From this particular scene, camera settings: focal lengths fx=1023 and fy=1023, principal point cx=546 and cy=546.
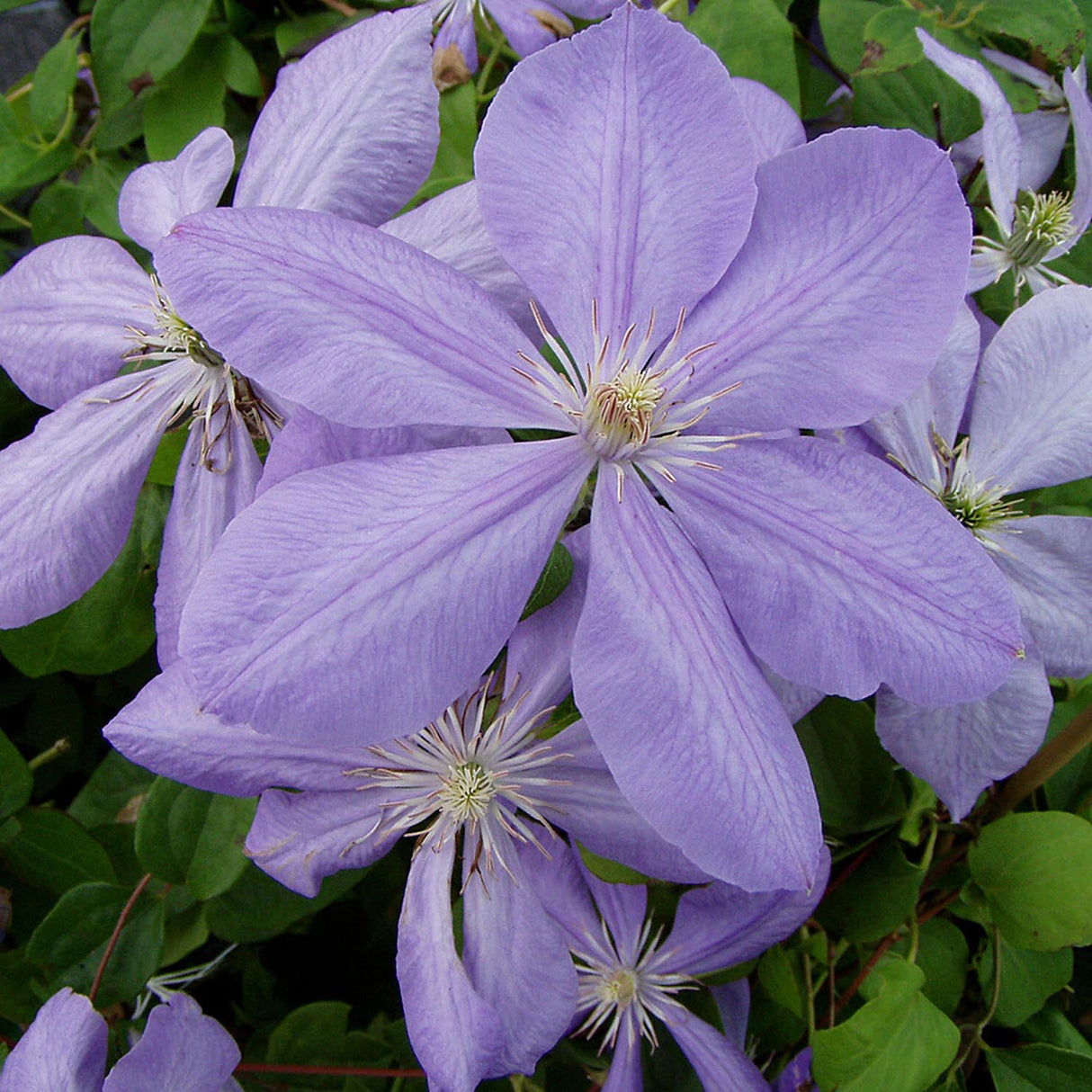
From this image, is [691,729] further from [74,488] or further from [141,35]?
[141,35]

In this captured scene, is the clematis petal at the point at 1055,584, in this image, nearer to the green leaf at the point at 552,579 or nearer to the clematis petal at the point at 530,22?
the green leaf at the point at 552,579

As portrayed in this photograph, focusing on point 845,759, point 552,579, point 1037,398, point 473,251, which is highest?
point 473,251

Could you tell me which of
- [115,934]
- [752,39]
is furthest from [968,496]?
[115,934]

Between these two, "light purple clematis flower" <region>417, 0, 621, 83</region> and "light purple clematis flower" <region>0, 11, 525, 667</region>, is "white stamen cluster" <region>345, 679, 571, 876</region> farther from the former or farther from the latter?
"light purple clematis flower" <region>417, 0, 621, 83</region>

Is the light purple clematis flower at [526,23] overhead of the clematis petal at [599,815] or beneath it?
overhead

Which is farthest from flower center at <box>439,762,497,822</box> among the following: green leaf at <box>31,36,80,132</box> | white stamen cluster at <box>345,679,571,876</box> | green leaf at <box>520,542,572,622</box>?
green leaf at <box>31,36,80,132</box>

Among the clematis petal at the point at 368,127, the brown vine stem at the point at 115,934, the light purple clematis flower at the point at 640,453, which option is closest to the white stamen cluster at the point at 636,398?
the light purple clematis flower at the point at 640,453

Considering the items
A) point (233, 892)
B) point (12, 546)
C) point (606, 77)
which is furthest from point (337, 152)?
point (233, 892)

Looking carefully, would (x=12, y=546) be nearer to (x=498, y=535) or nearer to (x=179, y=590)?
(x=179, y=590)
